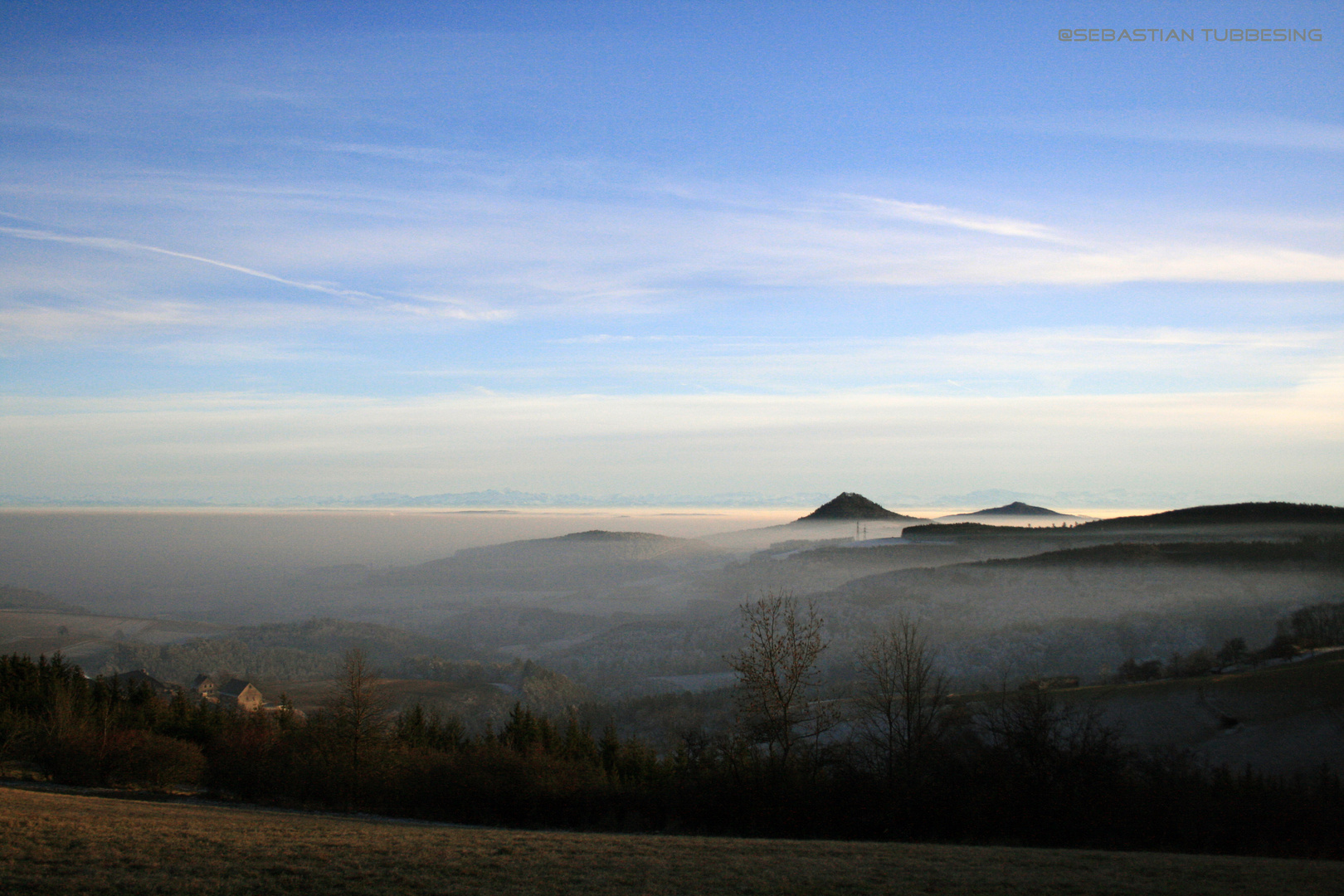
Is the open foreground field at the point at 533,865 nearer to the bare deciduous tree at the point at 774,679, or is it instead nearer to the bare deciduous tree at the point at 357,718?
the bare deciduous tree at the point at 774,679

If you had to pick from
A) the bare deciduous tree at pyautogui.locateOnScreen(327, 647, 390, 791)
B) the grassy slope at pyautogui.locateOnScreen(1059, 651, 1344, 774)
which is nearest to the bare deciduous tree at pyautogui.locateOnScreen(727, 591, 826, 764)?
the bare deciduous tree at pyautogui.locateOnScreen(327, 647, 390, 791)

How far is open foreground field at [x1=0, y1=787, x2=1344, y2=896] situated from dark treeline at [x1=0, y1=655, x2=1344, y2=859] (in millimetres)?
7447

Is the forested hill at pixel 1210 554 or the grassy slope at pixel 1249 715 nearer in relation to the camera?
the grassy slope at pixel 1249 715

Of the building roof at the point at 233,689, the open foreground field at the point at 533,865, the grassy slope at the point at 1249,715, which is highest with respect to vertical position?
the open foreground field at the point at 533,865

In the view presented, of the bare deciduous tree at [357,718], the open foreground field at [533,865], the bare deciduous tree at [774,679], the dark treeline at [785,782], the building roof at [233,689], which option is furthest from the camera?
the building roof at [233,689]

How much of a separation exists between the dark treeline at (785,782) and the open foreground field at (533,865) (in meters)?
7.45

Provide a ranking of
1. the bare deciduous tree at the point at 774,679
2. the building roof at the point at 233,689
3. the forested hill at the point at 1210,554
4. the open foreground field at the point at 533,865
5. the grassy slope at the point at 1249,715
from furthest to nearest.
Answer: the building roof at the point at 233,689
the forested hill at the point at 1210,554
the grassy slope at the point at 1249,715
the bare deciduous tree at the point at 774,679
the open foreground field at the point at 533,865

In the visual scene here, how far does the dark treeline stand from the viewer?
84.4 ft

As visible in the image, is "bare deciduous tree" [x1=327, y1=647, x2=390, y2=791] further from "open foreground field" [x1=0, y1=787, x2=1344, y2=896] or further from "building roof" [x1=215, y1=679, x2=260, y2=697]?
"building roof" [x1=215, y1=679, x2=260, y2=697]

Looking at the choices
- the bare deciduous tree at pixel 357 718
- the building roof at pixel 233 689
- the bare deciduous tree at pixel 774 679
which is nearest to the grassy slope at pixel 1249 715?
the bare deciduous tree at pixel 774 679

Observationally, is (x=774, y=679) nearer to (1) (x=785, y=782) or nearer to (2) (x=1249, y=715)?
(1) (x=785, y=782)

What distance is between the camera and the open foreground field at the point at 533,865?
12.9m

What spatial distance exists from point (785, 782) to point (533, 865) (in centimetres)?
1577

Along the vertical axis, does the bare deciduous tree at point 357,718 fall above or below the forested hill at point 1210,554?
below
